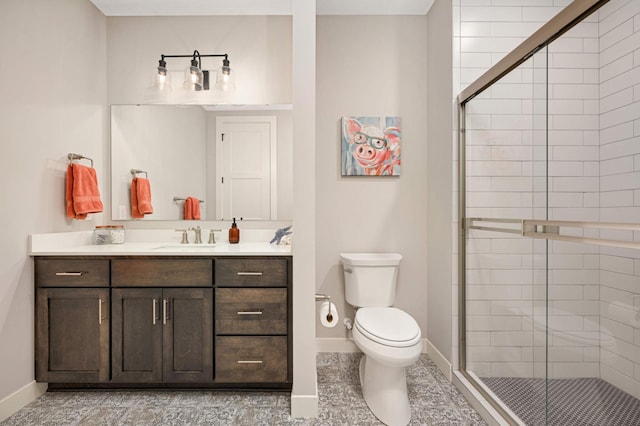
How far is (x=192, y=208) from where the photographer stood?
8.30 feet

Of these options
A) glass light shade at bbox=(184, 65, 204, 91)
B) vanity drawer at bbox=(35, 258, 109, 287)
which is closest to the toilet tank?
vanity drawer at bbox=(35, 258, 109, 287)

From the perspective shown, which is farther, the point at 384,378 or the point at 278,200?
the point at 278,200

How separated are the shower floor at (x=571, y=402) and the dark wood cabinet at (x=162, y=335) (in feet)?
5.14

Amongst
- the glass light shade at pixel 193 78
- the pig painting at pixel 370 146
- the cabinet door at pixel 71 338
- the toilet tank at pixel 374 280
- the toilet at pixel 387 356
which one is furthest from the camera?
the pig painting at pixel 370 146

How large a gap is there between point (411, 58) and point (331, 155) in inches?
37.5

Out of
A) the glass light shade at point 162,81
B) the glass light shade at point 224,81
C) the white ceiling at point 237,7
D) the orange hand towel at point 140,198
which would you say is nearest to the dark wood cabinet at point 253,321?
the orange hand towel at point 140,198

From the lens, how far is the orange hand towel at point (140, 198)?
253 cm

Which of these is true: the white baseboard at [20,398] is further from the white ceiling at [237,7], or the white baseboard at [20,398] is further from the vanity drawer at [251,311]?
the white ceiling at [237,7]

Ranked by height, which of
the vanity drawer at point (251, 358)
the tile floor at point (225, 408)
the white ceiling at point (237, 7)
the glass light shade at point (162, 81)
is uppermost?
the white ceiling at point (237, 7)

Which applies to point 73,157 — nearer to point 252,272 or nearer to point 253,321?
point 252,272

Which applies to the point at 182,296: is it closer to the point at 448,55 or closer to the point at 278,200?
the point at 278,200

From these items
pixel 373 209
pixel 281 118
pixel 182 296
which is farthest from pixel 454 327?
pixel 281 118

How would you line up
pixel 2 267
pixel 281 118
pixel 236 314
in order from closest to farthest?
pixel 2 267 < pixel 236 314 < pixel 281 118

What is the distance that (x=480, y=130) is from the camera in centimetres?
200
